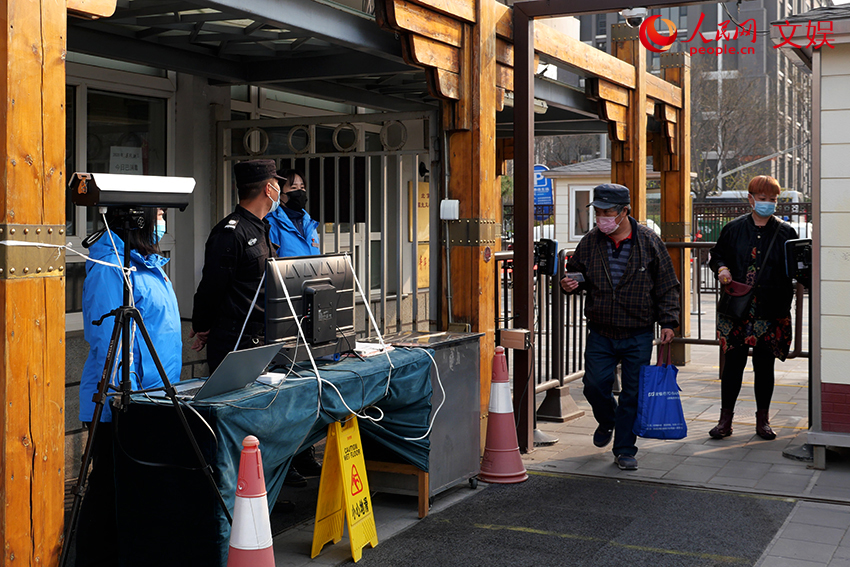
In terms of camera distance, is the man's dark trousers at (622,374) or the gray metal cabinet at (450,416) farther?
the man's dark trousers at (622,374)

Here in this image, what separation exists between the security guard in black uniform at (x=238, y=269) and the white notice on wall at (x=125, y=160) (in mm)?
2161

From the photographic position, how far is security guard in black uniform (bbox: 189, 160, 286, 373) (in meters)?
5.09

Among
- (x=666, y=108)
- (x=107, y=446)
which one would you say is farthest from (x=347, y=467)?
(x=666, y=108)

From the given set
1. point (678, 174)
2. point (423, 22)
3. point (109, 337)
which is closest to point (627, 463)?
point (423, 22)

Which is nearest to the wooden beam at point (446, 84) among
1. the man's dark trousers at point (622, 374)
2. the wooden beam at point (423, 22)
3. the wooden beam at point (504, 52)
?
the wooden beam at point (423, 22)

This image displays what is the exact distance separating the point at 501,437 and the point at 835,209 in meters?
2.71

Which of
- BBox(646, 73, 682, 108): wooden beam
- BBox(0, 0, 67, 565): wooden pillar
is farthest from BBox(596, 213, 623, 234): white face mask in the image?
BBox(646, 73, 682, 108): wooden beam

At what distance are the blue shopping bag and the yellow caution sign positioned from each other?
2.33m

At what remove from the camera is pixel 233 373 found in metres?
3.90

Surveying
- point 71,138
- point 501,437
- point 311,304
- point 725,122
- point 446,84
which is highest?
point 725,122

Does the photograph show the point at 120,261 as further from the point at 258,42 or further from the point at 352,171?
the point at 352,171

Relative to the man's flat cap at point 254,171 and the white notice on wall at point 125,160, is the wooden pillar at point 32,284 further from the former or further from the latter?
the white notice on wall at point 125,160

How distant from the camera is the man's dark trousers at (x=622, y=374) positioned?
6.53 metres

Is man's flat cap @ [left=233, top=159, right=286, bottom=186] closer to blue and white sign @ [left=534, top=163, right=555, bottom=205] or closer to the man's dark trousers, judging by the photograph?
the man's dark trousers
